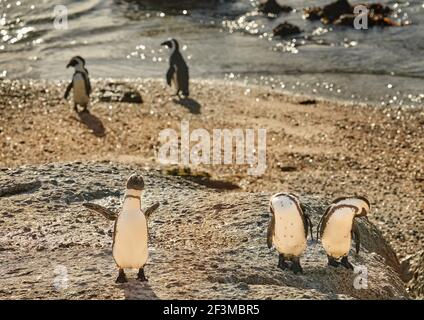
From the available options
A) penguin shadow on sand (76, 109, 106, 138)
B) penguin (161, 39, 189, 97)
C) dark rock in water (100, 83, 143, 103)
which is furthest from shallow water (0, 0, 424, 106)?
penguin shadow on sand (76, 109, 106, 138)

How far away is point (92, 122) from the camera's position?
63.2 ft

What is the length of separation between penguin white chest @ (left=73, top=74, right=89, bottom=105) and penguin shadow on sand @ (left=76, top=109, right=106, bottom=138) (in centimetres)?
26

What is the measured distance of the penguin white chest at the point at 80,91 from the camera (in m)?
20.0

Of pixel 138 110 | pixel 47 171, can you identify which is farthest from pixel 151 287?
pixel 138 110

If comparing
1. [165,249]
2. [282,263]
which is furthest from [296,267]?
[165,249]

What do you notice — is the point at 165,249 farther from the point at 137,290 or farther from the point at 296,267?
the point at 137,290

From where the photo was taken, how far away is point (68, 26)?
33594mm

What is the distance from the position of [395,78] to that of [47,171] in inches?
667

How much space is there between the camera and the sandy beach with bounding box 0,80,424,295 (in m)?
15.2

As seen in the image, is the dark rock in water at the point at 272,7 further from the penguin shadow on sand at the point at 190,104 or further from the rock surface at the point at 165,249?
the rock surface at the point at 165,249
